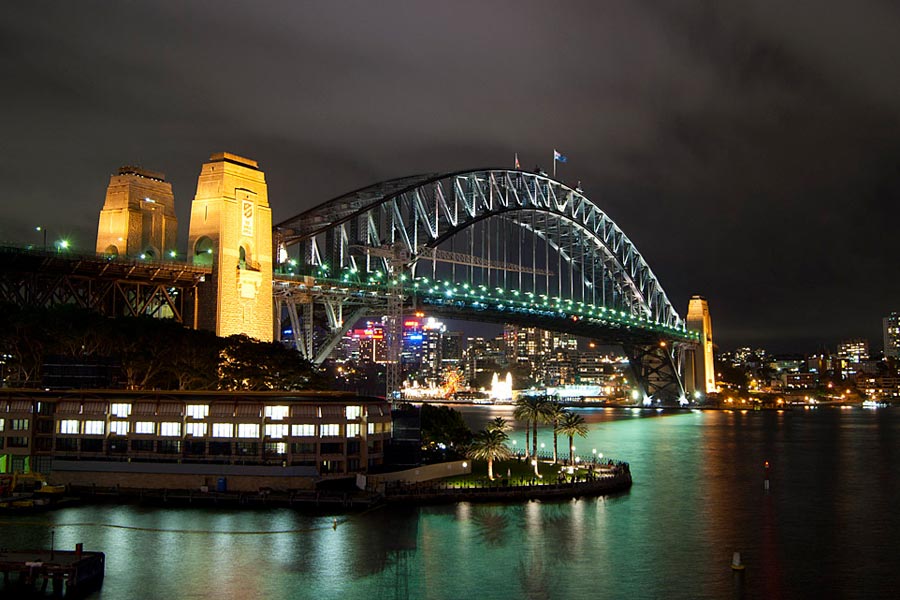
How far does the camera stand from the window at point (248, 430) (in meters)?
46.5

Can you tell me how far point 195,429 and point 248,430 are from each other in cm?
291

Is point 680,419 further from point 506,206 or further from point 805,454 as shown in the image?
point 805,454

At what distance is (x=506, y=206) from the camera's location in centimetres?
11575

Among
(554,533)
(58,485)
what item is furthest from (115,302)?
(554,533)

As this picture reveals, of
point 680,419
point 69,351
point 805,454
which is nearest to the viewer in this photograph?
point 69,351

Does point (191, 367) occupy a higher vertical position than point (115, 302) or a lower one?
lower

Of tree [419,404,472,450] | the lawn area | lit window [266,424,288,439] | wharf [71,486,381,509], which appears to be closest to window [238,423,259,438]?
lit window [266,424,288,439]

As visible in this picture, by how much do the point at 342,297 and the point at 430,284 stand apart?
19.9 metres

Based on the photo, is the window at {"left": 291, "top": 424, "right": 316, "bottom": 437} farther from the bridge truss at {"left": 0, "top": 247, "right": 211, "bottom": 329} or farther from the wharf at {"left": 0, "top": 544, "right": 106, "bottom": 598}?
the bridge truss at {"left": 0, "top": 247, "right": 211, "bottom": 329}

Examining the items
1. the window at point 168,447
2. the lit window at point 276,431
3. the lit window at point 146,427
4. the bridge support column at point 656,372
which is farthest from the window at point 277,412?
the bridge support column at point 656,372

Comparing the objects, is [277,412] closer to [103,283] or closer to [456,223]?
[103,283]

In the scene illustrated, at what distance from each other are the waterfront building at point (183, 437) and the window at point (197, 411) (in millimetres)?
54

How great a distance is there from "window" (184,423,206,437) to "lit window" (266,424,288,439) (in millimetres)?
3542

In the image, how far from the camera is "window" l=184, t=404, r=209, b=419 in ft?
155
